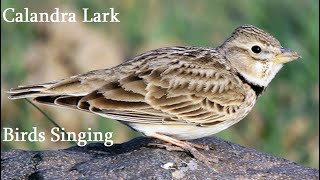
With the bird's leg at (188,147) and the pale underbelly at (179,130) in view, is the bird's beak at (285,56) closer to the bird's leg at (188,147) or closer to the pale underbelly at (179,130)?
the pale underbelly at (179,130)

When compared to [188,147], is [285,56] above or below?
above

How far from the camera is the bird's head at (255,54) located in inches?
→ 379

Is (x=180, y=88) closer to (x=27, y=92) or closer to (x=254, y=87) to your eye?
(x=254, y=87)

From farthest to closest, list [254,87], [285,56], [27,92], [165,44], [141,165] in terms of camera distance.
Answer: [165,44]
[254,87]
[285,56]
[27,92]
[141,165]

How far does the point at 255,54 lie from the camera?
969 cm

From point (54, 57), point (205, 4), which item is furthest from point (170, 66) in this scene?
point (205, 4)

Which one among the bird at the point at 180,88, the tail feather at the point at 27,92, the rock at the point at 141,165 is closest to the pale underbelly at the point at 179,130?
the bird at the point at 180,88

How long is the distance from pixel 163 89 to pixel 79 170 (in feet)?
3.43

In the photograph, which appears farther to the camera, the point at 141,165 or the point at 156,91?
the point at 156,91

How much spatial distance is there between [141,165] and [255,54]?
1.59 metres

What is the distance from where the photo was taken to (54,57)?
45.8 ft

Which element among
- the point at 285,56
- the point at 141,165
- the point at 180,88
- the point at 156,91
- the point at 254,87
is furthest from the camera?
the point at 254,87

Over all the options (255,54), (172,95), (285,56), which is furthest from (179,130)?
(285,56)

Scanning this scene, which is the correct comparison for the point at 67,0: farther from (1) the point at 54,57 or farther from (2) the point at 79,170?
(2) the point at 79,170
